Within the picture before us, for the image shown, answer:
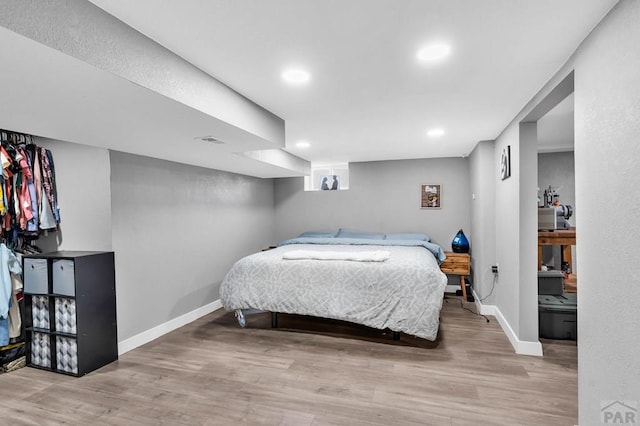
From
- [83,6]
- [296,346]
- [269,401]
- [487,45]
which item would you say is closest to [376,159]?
[296,346]

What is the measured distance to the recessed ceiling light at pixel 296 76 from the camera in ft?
6.41

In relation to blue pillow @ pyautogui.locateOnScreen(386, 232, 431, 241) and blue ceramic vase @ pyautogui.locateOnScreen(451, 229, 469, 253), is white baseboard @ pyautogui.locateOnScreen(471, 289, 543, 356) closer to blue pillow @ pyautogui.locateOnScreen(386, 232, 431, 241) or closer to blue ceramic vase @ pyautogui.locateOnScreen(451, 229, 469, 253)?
blue ceramic vase @ pyautogui.locateOnScreen(451, 229, 469, 253)

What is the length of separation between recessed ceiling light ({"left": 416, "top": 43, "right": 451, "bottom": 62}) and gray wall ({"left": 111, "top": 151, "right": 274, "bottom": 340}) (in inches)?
111

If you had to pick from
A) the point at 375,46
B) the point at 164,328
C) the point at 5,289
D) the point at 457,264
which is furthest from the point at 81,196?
the point at 457,264

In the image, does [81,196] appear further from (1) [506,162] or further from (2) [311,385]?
(1) [506,162]

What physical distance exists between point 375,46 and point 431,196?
4.00 m

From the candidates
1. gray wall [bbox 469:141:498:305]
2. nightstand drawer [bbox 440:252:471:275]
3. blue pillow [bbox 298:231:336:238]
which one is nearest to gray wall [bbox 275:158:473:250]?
blue pillow [bbox 298:231:336:238]

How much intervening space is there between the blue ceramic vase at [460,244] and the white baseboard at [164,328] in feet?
11.6

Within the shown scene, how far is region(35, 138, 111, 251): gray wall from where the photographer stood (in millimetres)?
2947

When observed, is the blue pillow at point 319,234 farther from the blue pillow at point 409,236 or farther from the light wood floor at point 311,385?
the light wood floor at point 311,385

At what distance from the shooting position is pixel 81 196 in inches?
118

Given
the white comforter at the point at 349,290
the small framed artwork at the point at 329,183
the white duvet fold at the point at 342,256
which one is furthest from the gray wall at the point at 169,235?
the small framed artwork at the point at 329,183

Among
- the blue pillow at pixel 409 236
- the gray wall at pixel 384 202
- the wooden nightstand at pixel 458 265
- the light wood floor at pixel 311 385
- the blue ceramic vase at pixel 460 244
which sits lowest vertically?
the light wood floor at pixel 311 385

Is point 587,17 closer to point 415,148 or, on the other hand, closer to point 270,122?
point 270,122
